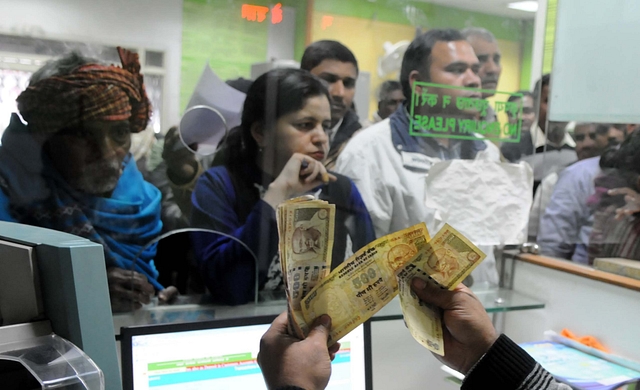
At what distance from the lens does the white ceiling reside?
1.54 m

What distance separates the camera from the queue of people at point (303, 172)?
1.11 metres

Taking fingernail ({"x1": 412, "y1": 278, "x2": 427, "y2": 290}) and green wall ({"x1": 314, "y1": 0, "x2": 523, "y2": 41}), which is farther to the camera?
green wall ({"x1": 314, "y1": 0, "x2": 523, "y2": 41})

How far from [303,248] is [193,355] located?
53cm

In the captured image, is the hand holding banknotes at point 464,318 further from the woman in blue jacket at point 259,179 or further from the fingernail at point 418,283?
the woman in blue jacket at point 259,179

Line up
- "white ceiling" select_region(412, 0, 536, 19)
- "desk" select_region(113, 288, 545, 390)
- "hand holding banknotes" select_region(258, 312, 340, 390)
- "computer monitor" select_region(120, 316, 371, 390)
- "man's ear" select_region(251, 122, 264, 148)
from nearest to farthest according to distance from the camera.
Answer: "hand holding banknotes" select_region(258, 312, 340, 390) < "computer monitor" select_region(120, 316, 371, 390) < "man's ear" select_region(251, 122, 264, 148) < "desk" select_region(113, 288, 545, 390) < "white ceiling" select_region(412, 0, 536, 19)

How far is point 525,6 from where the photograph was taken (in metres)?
1.62

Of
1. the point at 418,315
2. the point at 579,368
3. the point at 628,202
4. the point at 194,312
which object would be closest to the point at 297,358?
the point at 418,315

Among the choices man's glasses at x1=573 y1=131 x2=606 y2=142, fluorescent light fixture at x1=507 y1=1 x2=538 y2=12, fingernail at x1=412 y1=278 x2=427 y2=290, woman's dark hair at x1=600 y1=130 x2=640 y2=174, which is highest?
fluorescent light fixture at x1=507 y1=1 x2=538 y2=12

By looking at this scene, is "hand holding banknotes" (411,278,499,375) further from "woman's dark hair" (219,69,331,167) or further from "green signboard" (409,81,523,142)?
"green signboard" (409,81,523,142)

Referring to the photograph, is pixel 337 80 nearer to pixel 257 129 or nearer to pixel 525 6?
pixel 257 129

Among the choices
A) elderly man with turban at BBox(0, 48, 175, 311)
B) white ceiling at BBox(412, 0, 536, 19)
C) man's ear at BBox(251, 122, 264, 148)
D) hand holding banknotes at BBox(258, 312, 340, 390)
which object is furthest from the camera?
white ceiling at BBox(412, 0, 536, 19)

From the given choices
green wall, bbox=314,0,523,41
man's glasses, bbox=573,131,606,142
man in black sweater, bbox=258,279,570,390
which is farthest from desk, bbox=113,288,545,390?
green wall, bbox=314,0,523,41

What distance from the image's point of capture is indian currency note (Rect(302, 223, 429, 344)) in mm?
658

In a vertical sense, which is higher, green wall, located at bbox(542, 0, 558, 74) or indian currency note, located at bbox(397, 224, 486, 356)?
green wall, located at bbox(542, 0, 558, 74)
